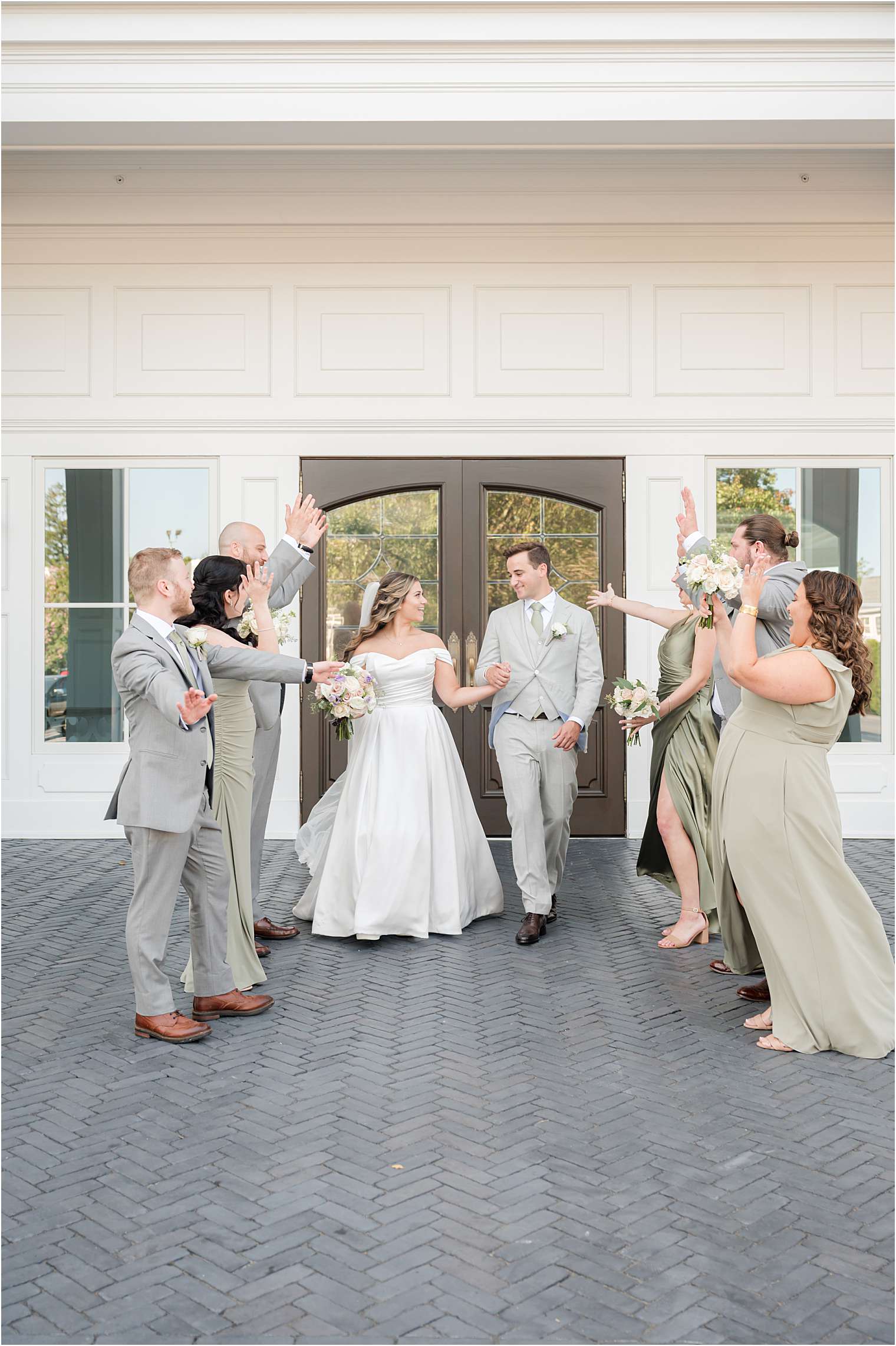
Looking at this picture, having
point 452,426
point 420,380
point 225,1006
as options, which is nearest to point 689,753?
point 225,1006

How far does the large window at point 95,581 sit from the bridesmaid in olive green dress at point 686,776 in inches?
184

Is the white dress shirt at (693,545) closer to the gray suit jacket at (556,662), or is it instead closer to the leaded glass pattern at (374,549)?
the gray suit jacket at (556,662)

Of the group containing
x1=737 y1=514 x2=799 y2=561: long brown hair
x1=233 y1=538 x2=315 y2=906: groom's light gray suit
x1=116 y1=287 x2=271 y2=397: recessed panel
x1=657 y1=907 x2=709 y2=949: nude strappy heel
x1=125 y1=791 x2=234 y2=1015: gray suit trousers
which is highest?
x1=116 y1=287 x2=271 y2=397: recessed panel

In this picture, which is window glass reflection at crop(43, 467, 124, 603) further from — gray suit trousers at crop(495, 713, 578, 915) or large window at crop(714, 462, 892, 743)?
large window at crop(714, 462, 892, 743)

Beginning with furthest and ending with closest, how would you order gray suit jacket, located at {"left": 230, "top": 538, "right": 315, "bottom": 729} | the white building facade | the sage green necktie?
the white building facade < gray suit jacket, located at {"left": 230, "top": 538, "right": 315, "bottom": 729} < the sage green necktie

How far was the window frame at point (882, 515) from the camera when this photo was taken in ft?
30.0

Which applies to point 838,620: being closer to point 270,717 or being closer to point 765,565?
point 765,565

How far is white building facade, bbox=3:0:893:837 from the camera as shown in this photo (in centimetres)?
902

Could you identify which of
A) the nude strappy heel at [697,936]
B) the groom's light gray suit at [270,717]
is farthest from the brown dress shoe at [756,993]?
the groom's light gray suit at [270,717]

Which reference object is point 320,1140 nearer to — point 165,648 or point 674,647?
point 165,648

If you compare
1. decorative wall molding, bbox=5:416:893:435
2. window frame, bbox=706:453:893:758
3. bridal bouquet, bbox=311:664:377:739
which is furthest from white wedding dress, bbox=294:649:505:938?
window frame, bbox=706:453:893:758

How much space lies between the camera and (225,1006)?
4.84 meters

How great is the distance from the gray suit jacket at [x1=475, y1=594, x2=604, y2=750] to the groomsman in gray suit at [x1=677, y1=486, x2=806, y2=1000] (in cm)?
92

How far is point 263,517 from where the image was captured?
9.07 metres
